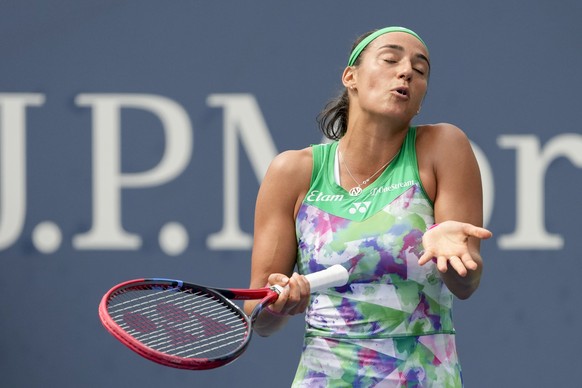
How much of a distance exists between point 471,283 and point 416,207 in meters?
0.20

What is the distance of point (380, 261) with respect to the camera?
2.46m

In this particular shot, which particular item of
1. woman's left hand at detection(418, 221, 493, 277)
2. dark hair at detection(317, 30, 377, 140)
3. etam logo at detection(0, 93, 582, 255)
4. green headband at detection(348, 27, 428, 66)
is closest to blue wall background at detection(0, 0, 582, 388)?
etam logo at detection(0, 93, 582, 255)

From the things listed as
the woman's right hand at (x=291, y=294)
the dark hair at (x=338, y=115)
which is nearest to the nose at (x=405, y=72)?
the dark hair at (x=338, y=115)

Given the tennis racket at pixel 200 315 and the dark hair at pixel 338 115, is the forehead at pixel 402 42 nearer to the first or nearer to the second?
the dark hair at pixel 338 115

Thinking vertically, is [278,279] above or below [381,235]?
below

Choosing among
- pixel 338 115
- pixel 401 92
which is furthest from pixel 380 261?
Result: pixel 338 115

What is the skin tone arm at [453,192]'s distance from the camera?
93.5 inches

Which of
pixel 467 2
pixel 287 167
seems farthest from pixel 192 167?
pixel 287 167

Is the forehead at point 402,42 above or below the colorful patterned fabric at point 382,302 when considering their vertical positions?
above

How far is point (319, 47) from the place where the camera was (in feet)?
15.2

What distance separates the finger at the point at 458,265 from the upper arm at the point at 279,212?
1.50ft

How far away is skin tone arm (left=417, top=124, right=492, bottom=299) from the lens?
2.38m

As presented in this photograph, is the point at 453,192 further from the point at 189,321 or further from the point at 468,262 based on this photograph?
the point at 189,321

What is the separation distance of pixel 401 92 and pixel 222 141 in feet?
6.81
